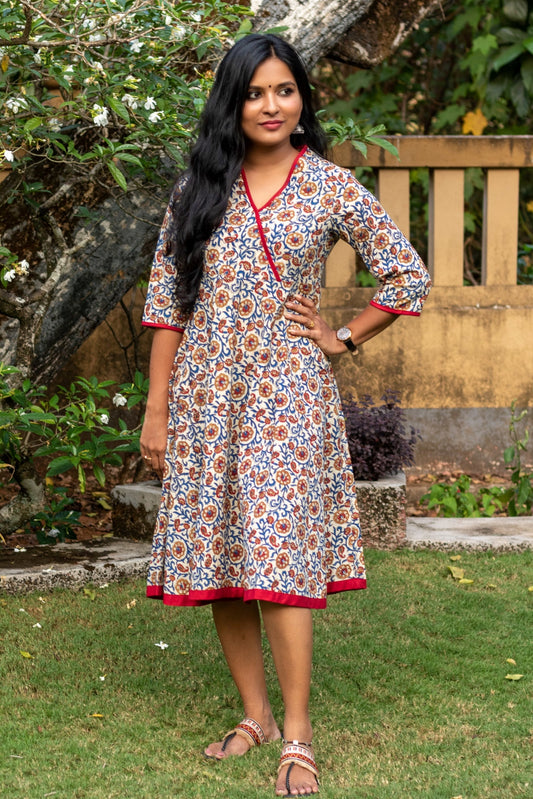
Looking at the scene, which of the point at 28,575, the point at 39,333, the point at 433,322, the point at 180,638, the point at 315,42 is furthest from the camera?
the point at 433,322

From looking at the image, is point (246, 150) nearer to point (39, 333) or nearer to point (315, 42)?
point (39, 333)

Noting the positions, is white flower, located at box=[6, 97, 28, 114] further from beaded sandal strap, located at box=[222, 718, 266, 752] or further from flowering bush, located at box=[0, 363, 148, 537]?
beaded sandal strap, located at box=[222, 718, 266, 752]

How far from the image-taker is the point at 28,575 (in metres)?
4.40

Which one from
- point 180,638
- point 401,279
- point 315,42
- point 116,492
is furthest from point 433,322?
point 401,279

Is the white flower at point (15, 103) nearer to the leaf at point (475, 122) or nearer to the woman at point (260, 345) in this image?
the woman at point (260, 345)

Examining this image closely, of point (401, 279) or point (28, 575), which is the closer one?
point (401, 279)

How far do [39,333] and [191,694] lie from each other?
79.2 inches

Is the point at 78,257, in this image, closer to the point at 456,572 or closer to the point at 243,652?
the point at 456,572

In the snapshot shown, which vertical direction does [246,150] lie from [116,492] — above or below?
above

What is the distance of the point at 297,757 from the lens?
2.90 metres

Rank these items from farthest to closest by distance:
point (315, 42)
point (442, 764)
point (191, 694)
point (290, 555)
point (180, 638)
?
point (315, 42), point (180, 638), point (191, 694), point (442, 764), point (290, 555)

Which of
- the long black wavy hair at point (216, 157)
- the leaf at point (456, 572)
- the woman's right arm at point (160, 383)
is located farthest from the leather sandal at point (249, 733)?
the leaf at point (456, 572)

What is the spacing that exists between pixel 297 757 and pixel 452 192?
4.24 m

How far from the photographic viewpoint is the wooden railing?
631 cm
